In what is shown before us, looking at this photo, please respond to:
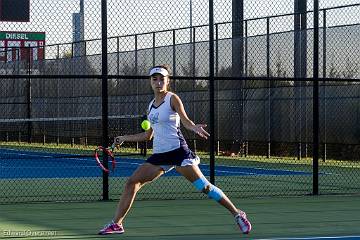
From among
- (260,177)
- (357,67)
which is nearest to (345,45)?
(357,67)

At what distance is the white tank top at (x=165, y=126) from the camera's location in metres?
10.2

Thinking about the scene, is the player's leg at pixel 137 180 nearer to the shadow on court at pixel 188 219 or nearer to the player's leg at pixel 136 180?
the player's leg at pixel 136 180

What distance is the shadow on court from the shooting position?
1062 cm

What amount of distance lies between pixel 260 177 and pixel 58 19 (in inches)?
255

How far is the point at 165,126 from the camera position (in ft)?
33.5

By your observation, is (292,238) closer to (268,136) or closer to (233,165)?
(233,165)

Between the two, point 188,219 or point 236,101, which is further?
point 236,101

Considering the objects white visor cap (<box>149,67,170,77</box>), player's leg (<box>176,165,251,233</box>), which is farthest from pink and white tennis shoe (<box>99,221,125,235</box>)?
white visor cap (<box>149,67,170,77</box>)

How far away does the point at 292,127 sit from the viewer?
86.2 feet

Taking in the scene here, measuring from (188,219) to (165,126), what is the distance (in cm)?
225

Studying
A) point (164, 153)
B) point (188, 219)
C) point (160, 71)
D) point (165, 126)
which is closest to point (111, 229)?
point (164, 153)

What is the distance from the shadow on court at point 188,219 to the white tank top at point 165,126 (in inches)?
37.2

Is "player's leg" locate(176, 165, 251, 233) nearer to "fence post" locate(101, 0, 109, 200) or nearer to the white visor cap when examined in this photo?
the white visor cap

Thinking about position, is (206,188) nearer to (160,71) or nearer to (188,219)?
(160,71)
